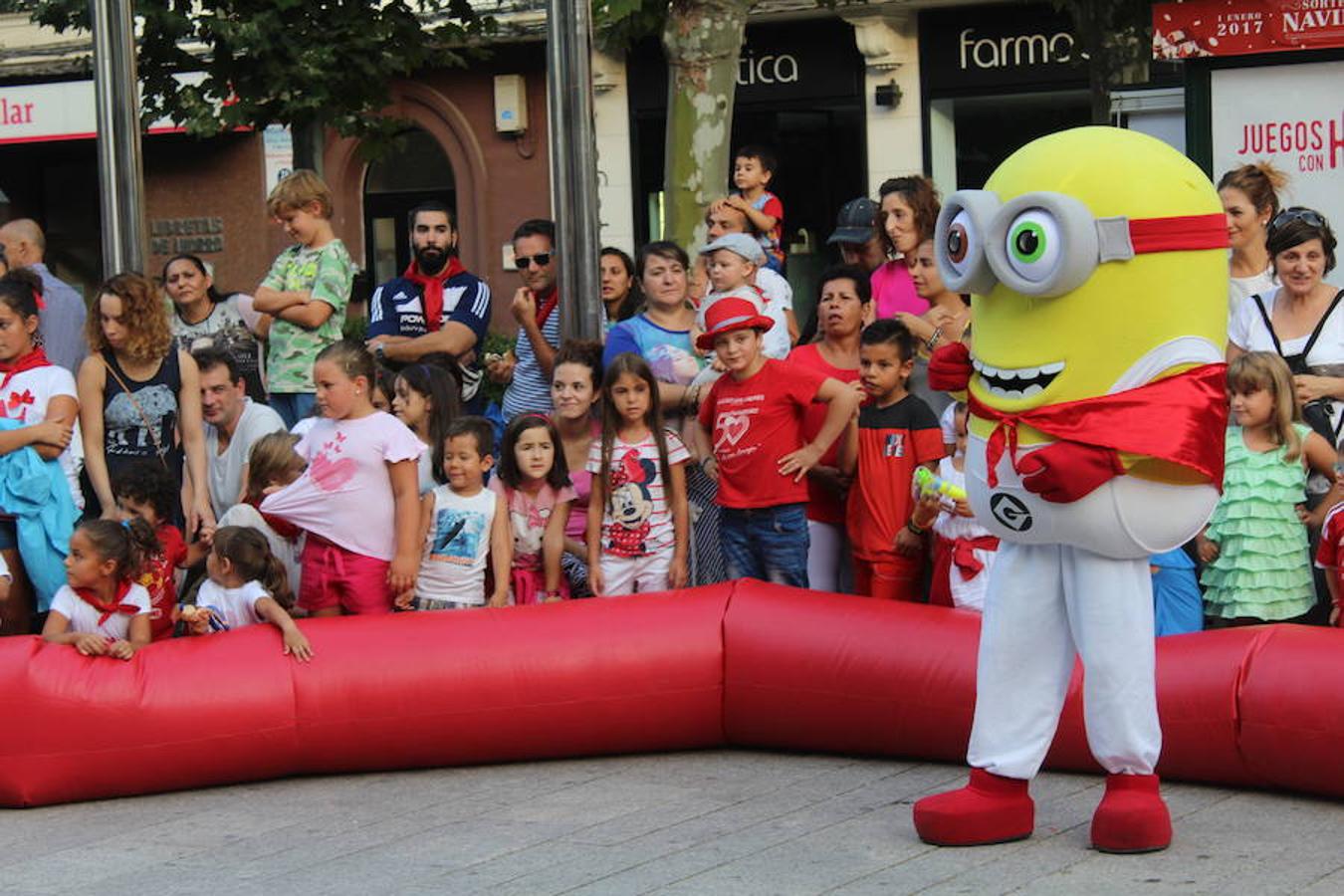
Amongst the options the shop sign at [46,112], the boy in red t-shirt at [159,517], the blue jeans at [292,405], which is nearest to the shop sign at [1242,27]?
the blue jeans at [292,405]

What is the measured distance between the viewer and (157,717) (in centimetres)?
652

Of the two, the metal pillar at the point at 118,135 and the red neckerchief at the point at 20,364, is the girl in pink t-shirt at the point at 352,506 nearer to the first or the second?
the red neckerchief at the point at 20,364

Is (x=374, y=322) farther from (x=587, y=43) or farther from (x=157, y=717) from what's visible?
(x=157, y=717)

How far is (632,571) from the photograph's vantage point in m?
7.47

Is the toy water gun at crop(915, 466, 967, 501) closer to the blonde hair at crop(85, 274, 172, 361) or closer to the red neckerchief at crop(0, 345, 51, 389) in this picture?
the blonde hair at crop(85, 274, 172, 361)

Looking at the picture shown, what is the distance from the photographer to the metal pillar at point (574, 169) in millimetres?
8344

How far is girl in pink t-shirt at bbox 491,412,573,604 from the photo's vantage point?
24.8 ft

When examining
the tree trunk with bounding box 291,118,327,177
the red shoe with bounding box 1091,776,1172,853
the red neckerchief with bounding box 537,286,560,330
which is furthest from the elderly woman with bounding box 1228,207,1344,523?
the tree trunk with bounding box 291,118,327,177

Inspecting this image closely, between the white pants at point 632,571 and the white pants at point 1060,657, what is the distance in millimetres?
2001

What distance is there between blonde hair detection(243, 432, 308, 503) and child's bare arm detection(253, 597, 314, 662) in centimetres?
87

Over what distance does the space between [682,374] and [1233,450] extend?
6.94ft

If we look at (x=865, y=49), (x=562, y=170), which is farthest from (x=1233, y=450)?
(x=865, y=49)

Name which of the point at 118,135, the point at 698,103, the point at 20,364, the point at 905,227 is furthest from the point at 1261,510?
the point at 698,103

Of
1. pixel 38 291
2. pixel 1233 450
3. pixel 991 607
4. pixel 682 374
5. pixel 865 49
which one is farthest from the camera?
pixel 865 49
